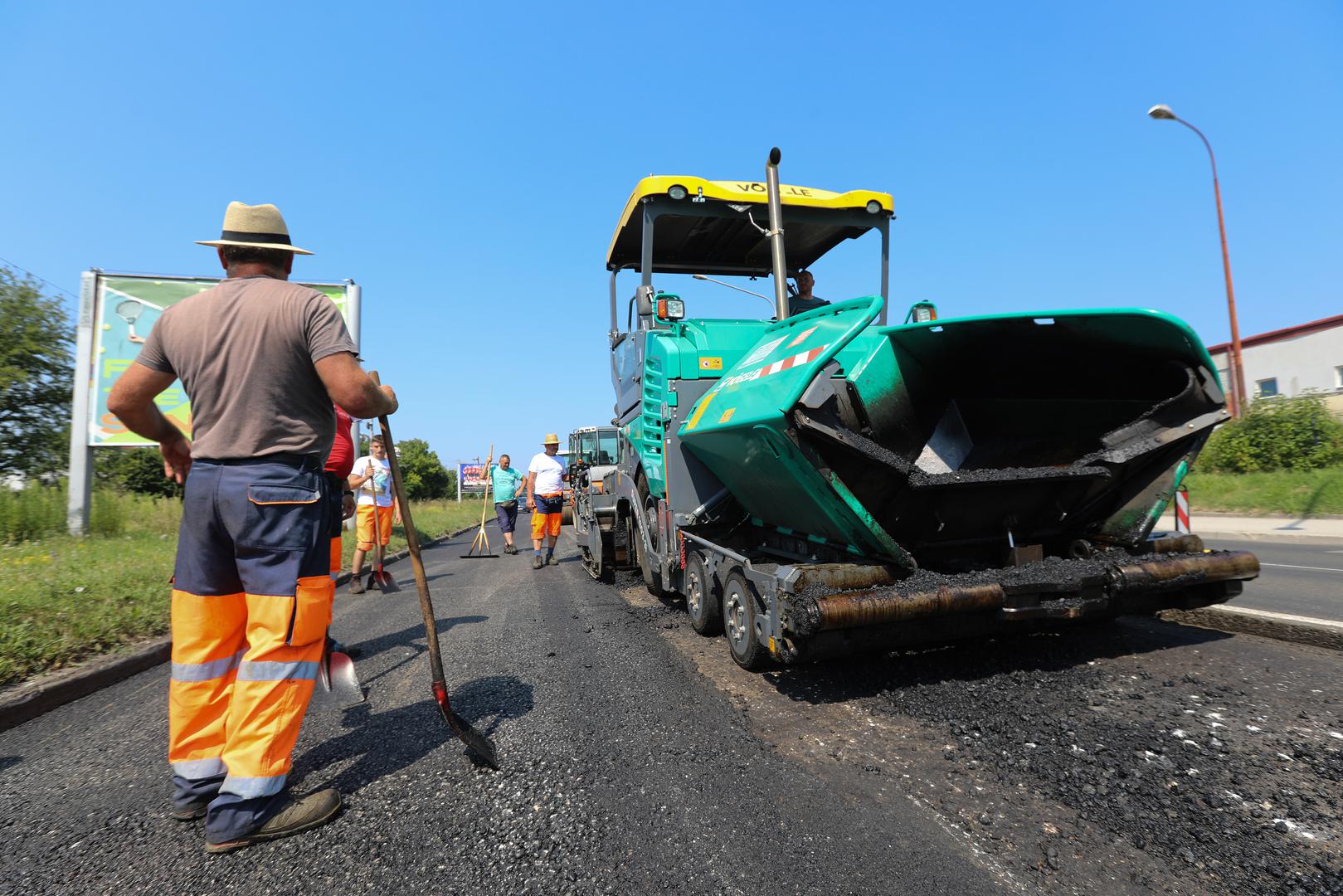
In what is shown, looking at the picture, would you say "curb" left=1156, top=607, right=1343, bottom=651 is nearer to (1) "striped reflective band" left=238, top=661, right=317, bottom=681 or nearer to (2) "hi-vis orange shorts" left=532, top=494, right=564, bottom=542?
(1) "striped reflective band" left=238, top=661, right=317, bottom=681

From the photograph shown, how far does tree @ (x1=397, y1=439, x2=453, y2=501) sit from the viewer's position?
163 feet

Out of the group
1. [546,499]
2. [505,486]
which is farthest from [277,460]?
[505,486]

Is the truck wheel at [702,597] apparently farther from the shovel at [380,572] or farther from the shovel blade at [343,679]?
the shovel at [380,572]

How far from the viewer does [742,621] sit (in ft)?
11.9

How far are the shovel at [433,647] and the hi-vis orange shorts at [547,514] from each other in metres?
7.05

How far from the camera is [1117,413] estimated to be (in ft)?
11.4

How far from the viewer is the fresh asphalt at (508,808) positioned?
1.88m

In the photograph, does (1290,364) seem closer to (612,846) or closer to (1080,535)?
(1080,535)

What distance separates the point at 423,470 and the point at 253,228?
54690 millimetres

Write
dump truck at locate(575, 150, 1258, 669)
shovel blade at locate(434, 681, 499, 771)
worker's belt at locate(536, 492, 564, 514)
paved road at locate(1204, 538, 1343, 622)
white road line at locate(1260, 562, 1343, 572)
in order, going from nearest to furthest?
1. shovel blade at locate(434, 681, 499, 771)
2. dump truck at locate(575, 150, 1258, 669)
3. paved road at locate(1204, 538, 1343, 622)
4. white road line at locate(1260, 562, 1343, 572)
5. worker's belt at locate(536, 492, 564, 514)

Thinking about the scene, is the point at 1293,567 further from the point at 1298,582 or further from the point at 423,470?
the point at 423,470

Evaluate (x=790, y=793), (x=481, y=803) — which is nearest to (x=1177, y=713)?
(x=790, y=793)

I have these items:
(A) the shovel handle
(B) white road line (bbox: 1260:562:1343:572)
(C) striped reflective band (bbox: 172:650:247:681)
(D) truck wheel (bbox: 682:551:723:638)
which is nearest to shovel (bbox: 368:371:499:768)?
(A) the shovel handle

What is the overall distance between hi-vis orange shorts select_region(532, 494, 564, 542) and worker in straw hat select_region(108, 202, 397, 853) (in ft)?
25.0
